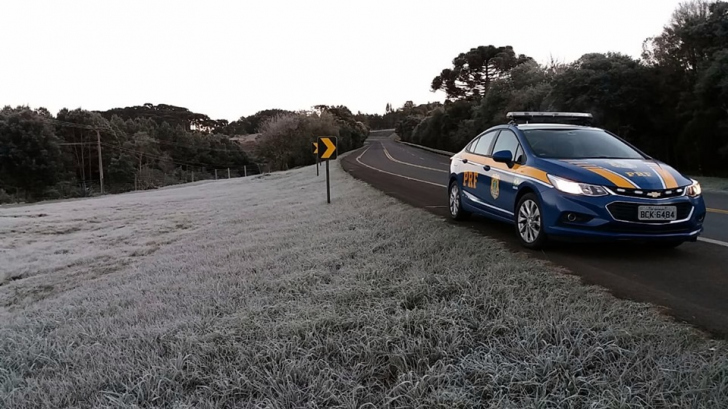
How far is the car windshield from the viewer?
593 centimetres

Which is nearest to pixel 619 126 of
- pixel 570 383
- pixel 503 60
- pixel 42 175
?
pixel 570 383

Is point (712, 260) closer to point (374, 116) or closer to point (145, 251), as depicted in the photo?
point (145, 251)

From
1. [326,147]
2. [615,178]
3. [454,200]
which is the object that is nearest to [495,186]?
[454,200]

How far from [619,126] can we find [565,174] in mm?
20674

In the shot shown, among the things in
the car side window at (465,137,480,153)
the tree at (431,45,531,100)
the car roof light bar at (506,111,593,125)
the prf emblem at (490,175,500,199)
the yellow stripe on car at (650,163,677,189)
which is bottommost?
the prf emblem at (490,175,500,199)

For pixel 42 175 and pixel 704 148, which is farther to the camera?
pixel 42 175

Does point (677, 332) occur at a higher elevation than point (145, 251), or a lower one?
higher

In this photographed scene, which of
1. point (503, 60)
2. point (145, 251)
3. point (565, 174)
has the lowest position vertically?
point (145, 251)

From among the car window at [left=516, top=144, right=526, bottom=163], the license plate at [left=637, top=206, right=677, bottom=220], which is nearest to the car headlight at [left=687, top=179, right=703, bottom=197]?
the license plate at [left=637, top=206, right=677, bottom=220]

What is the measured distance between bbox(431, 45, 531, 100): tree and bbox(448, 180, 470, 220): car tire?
46.0 meters

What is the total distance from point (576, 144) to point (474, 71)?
53419 millimetres

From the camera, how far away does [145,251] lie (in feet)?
31.3

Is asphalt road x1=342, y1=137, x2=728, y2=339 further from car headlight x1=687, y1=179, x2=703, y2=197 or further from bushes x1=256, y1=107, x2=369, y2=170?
bushes x1=256, y1=107, x2=369, y2=170

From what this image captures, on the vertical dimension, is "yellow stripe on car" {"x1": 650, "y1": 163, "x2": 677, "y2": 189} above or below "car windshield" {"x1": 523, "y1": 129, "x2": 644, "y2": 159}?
below
